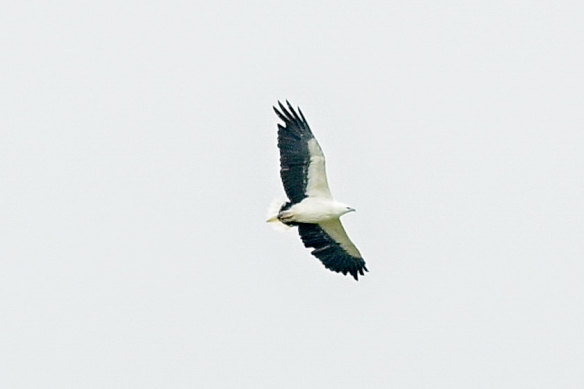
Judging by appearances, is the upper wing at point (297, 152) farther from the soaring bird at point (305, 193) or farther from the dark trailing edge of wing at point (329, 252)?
the dark trailing edge of wing at point (329, 252)

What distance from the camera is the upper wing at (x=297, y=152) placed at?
31.3m

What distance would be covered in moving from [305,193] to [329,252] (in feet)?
5.05

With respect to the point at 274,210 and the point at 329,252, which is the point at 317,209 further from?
the point at 329,252

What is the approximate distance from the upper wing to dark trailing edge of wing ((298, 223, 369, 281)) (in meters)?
1.10

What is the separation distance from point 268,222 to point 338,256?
1.62m

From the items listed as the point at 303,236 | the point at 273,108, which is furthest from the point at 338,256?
the point at 273,108

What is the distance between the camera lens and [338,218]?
32000 mm

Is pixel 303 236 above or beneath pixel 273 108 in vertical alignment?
beneath

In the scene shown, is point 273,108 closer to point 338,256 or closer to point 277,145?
point 277,145

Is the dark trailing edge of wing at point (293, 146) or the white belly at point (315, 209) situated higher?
the dark trailing edge of wing at point (293, 146)

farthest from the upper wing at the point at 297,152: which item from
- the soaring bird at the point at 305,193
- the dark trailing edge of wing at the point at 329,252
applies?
the dark trailing edge of wing at the point at 329,252

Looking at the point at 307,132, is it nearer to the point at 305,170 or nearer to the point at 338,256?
the point at 305,170

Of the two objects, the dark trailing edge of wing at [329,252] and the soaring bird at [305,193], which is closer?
the soaring bird at [305,193]

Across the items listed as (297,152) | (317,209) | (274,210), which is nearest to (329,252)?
(317,209)
